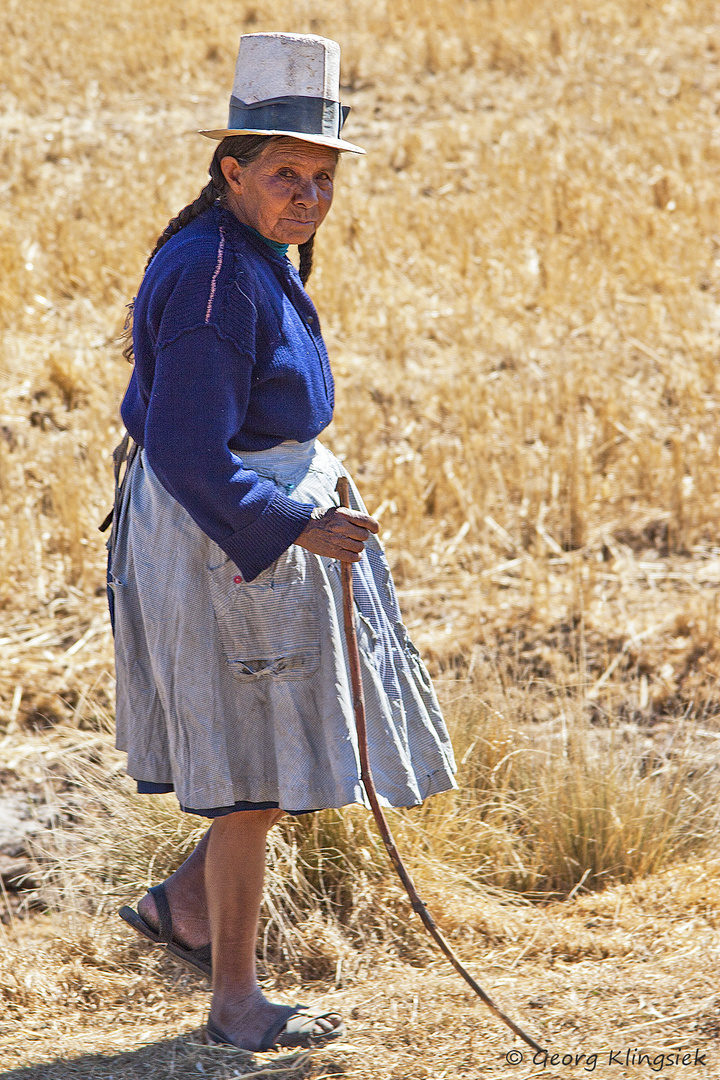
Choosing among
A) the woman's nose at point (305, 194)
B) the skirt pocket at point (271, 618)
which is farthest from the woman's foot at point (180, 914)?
the woman's nose at point (305, 194)

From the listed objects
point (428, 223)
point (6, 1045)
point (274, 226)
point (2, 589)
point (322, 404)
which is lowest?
point (6, 1045)

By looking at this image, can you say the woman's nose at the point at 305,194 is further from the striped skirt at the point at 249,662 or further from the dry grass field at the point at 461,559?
the dry grass field at the point at 461,559

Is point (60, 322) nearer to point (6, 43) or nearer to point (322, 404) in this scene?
point (322, 404)

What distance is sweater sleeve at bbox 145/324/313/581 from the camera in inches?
83.4

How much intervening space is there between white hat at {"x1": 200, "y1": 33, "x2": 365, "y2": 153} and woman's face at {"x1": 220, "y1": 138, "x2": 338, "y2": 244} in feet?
0.14

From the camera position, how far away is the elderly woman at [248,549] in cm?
216

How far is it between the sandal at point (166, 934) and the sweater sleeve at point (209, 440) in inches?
37.3

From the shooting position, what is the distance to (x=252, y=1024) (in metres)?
2.56

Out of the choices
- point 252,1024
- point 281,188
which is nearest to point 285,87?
point 281,188

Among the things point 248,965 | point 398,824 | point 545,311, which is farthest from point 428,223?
point 248,965

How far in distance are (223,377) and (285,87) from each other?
552mm

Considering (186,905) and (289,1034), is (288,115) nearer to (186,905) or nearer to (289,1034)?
(186,905)

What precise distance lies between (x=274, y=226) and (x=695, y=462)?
12.0 feet

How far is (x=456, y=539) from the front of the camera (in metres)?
5.24
